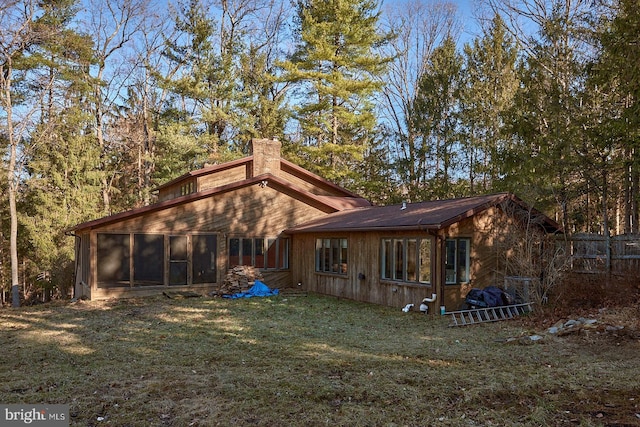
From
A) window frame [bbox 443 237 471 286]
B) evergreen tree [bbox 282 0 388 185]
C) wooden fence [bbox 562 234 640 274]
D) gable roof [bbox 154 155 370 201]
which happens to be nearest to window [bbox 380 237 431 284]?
window frame [bbox 443 237 471 286]

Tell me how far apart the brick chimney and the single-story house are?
5.3 inches

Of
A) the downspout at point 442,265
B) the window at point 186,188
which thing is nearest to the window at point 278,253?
the window at point 186,188

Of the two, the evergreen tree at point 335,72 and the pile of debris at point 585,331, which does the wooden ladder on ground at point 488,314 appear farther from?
the evergreen tree at point 335,72

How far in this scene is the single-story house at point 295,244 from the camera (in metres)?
11.8

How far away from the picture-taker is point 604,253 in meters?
11.9

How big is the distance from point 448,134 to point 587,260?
12427 millimetres

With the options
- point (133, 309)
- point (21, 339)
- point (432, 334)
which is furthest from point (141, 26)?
point (432, 334)

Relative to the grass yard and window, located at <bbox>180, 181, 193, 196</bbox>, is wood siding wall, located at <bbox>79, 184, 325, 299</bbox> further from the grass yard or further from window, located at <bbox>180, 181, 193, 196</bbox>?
window, located at <bbox>180, 181, 193, 196</bbox>

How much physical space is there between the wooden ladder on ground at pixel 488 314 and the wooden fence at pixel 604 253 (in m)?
2.10

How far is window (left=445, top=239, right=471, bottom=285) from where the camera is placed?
38.1 ft

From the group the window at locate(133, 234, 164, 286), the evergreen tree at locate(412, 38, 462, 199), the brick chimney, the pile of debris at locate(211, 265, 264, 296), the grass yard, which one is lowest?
the grass yard

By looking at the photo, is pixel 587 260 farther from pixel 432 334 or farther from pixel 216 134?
pixel 216 134

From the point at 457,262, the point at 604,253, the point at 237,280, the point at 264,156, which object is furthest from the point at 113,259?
the point at 604,253

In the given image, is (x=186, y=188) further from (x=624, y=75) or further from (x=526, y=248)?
(x=624, y=75)
